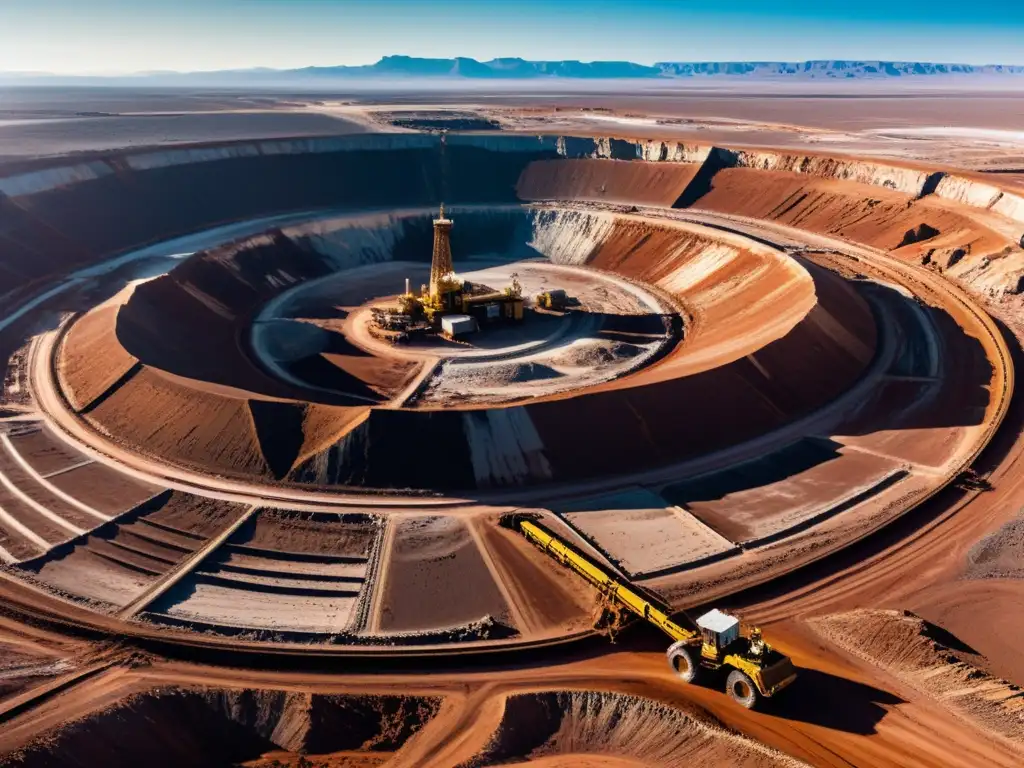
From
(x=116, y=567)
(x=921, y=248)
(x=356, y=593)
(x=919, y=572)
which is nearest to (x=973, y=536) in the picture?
(x=919, y=572)

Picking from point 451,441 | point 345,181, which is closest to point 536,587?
point 451,441

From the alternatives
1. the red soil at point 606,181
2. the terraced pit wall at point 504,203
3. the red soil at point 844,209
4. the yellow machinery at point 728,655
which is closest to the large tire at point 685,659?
the yellow machinery at point 728,655

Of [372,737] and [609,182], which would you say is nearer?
[372,737]

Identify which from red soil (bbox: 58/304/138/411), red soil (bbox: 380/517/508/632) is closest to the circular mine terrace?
red soil (bbox: 380/517/508/632)

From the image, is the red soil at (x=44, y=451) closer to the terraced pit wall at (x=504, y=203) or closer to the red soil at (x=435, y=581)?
the terraced pit wall at (x=504, y=203)

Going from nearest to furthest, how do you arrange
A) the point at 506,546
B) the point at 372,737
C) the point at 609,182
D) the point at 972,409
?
the point at 372,737 < the point at 506,546 < the point at 972,409 < the point at 609,182

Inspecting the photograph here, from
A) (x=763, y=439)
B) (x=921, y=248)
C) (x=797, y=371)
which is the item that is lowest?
(x=763, y=439)

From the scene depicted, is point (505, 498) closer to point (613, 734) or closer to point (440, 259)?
point (613, 734)

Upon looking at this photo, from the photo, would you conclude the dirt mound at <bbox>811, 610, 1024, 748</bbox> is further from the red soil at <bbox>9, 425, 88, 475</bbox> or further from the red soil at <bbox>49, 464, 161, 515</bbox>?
the red soil at <bbox>9, 425, 88, 475</bbox>

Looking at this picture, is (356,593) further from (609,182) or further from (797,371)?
(609,182)
